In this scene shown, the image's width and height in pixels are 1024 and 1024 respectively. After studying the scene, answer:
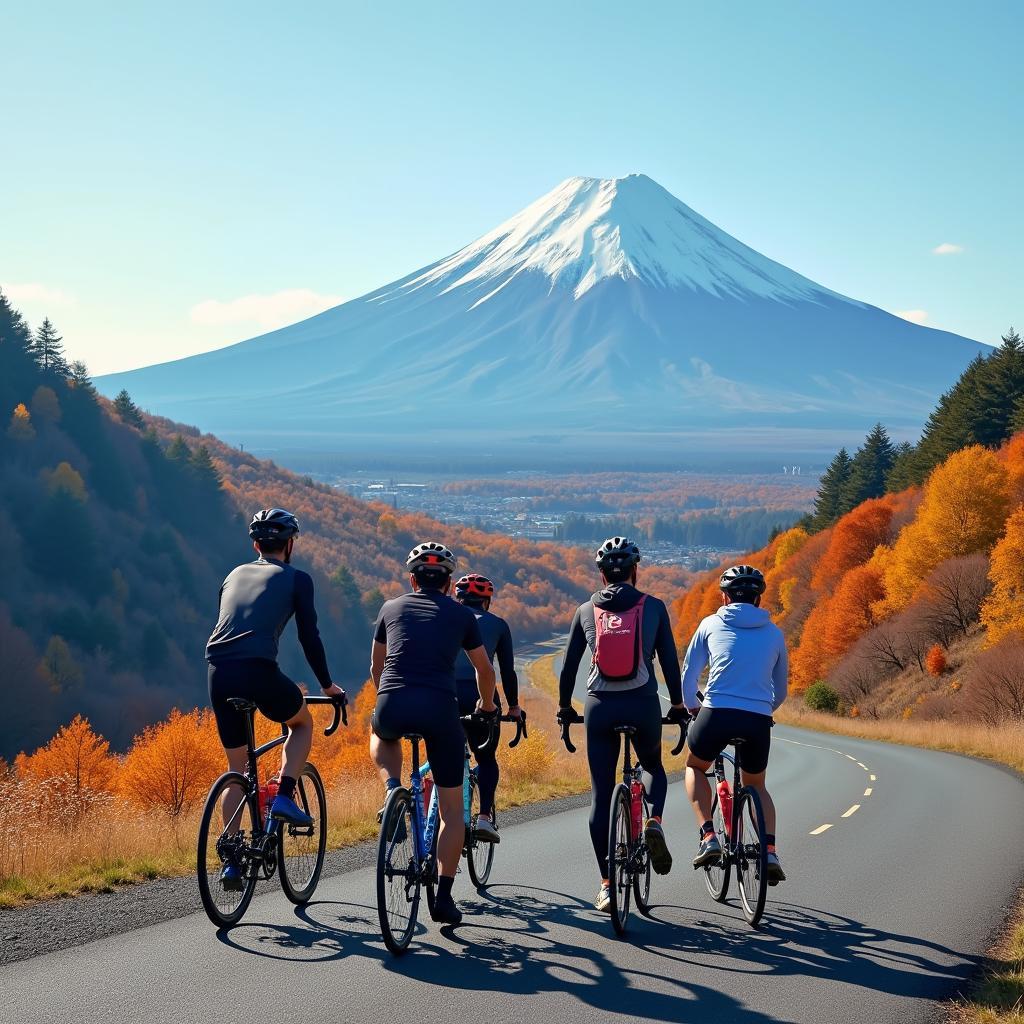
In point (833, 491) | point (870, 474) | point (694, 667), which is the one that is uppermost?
point (870, 474)

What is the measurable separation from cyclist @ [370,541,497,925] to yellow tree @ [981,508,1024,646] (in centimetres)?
4797

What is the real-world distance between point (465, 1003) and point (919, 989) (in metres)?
2.48

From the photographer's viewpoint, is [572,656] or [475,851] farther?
[475,851]

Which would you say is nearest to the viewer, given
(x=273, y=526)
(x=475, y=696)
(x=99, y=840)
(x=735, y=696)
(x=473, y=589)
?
(x=273, y=526)

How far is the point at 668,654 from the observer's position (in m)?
8.21

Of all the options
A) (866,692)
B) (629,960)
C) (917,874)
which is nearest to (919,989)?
(629,960)

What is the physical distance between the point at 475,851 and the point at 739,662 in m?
2.54

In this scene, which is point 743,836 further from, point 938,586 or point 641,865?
point 938,586

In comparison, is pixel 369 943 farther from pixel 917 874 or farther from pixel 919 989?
pixel 917 874

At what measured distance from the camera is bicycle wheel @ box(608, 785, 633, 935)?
25.0ft

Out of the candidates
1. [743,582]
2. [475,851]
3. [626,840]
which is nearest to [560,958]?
[626,840]

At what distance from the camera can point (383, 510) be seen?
185500mm

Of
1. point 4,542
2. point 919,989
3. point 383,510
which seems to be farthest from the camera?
point 383,510

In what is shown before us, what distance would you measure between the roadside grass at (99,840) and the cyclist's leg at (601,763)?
383cm
